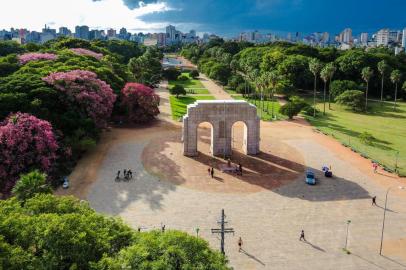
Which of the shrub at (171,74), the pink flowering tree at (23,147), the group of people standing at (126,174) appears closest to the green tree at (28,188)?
the pink flowering tree at (23,147)

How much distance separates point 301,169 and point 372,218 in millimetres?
12146

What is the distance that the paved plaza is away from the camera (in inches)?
1142

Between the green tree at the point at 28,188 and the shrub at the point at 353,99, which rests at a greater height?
the shrub at the point at 353,99

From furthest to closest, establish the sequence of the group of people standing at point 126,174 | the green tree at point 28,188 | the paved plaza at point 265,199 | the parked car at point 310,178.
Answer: the group of people standing at point 126,174 → the parked car at point 310,178 → the paved plaza at point 265,199 → the green tree at point 28,188

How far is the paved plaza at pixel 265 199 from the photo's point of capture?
1142 inches

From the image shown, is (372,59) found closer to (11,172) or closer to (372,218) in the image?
(372,218)

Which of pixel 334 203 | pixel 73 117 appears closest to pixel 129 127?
pixel 73 117

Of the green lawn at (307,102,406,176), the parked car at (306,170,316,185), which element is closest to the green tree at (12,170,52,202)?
the parked car at (306,170,316,185)

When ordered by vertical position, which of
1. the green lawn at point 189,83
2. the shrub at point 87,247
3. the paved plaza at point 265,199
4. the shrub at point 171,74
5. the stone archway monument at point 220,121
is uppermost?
the shrub at point 171,74

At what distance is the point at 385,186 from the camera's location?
41219mm

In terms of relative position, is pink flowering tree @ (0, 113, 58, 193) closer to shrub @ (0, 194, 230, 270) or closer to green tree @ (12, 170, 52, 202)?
green tree @ (12, 170, 52, 202)

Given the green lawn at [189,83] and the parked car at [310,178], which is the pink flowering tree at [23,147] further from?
the green lawn at [189,83]

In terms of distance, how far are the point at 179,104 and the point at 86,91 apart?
30970 millimetres

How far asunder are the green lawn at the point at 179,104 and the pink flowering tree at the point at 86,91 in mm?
17258
